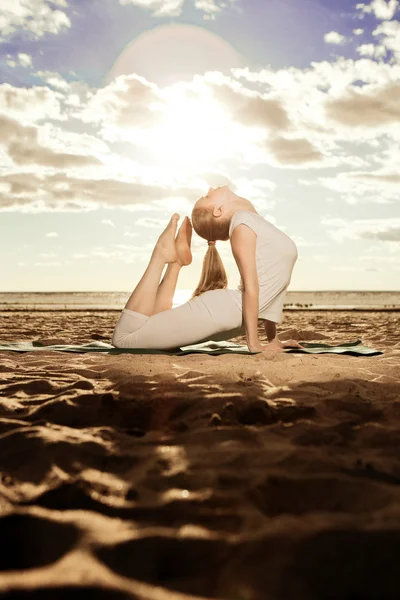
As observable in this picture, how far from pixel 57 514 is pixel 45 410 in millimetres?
1211

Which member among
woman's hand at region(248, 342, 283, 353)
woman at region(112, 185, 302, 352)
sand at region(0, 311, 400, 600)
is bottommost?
sand at region(0, 311, 400, 600)

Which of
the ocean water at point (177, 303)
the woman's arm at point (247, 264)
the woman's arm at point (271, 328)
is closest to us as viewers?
the woman's arm at point (247, 264)

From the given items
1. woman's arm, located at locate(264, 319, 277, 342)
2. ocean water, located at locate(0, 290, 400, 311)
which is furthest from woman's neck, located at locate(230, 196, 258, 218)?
ocean water, located at locate(0, 290, 400, 311)

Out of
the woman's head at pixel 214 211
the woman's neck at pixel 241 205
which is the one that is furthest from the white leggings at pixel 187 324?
the woman's neck at pixel 241 205

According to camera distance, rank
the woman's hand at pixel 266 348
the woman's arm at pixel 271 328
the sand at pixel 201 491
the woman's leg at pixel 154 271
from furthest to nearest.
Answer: the woman's arm at pixel 271 328, the woman's hand at pixel 266 348, the woman's leg at pixel 154 271, the sand at pixel 201 491

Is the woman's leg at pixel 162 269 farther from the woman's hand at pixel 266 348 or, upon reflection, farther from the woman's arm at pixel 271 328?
the woman's arm at pixel 271 328

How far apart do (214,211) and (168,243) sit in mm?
497

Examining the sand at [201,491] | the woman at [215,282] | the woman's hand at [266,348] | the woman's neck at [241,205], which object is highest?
the woman's neck at [241,205]

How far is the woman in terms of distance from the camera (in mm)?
4422

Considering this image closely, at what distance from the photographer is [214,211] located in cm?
456

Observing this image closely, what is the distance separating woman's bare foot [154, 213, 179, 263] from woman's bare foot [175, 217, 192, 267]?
0.07m

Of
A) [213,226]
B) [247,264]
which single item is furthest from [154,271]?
[247,264]

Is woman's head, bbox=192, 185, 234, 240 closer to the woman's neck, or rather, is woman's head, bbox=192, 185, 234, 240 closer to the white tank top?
the woman's neck

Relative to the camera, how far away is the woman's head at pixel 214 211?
4.57m
